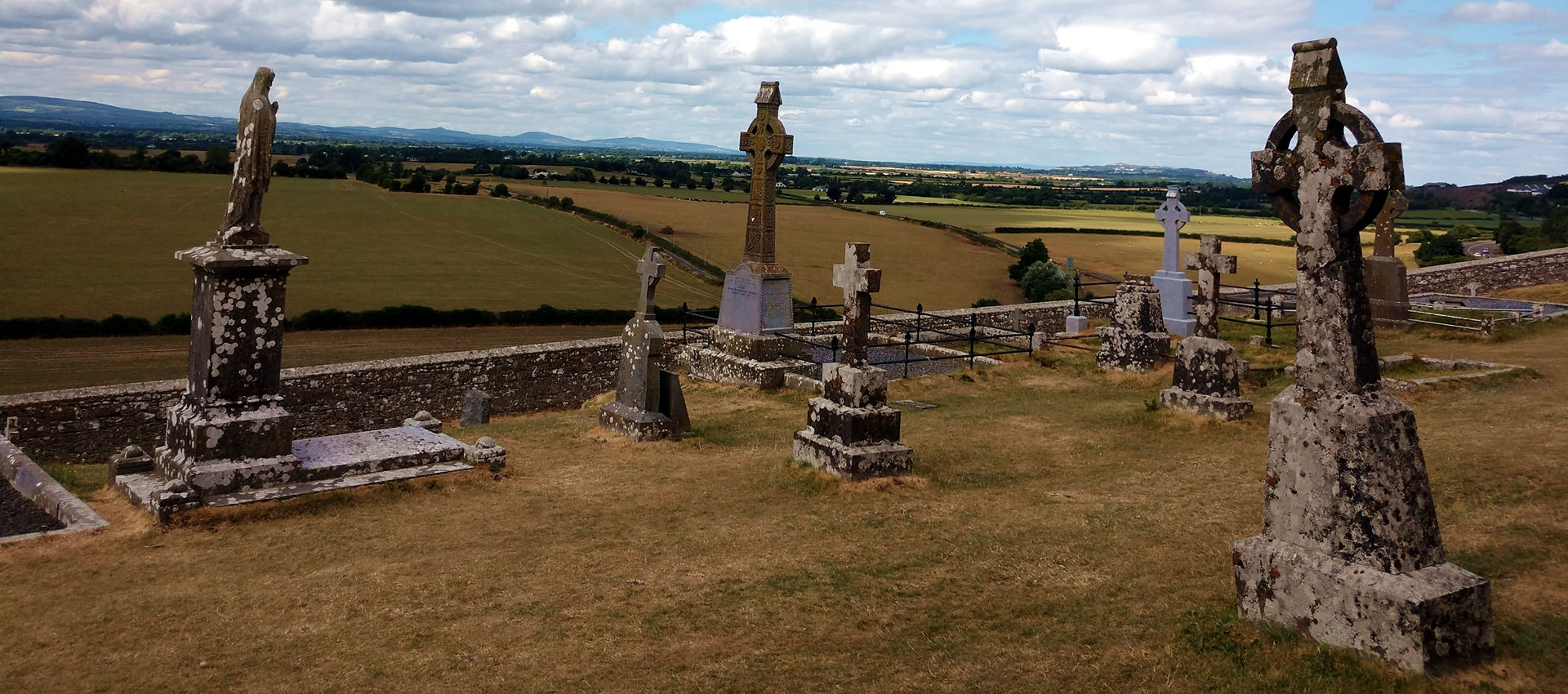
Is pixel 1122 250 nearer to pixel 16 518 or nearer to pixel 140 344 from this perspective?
pixel 140 344

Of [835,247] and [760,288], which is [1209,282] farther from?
[835,247]

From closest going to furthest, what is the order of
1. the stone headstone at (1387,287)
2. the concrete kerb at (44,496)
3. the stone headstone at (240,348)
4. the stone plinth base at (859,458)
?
the concrete kerb at (44,496) < the stone headstone at (240,348) < the stone plinth base at (859,458) < the stone headstone at (1387,287)

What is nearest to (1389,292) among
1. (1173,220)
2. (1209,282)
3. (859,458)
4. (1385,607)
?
(1173,220)

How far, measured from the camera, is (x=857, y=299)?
10641 millimetres

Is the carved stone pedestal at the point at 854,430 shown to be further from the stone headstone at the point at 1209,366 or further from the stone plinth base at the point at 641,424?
the stone headstone at the point at 1209,366

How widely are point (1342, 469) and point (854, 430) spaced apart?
5.33 metres

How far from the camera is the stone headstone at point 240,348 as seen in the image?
8938 mm

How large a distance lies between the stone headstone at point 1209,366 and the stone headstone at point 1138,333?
259 cm

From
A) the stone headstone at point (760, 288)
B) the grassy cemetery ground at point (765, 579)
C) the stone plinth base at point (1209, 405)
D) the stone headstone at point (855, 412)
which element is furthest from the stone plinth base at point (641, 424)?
the stone plinth base at point (1209, 405)

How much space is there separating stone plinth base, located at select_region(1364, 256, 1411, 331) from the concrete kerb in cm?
1954

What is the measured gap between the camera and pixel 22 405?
13.6m

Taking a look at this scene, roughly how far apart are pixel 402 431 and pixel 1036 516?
261 inches

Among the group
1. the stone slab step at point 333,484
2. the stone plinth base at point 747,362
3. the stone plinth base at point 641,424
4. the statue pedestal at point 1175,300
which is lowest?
the stone slab step at point 333,484

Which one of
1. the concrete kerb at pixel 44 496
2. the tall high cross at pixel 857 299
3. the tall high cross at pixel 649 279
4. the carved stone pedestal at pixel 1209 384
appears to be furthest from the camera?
the tall high cross at pixel 649 279
